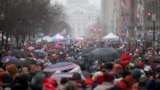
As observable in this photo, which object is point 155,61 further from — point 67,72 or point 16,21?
point 16,21

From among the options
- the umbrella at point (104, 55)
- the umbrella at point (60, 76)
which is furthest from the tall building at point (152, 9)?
the umbrella at point (60, 76)

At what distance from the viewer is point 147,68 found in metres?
18.6

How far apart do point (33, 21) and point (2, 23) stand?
22040 millimetres

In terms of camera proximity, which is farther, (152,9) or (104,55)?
(152,9)

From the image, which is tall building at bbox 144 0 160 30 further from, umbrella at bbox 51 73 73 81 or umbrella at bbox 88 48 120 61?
umbrella at bbox 51 73 73 81

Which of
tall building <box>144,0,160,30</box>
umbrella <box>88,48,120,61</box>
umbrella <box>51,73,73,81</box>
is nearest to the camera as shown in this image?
umbrella <box>51,73,73,81</box>

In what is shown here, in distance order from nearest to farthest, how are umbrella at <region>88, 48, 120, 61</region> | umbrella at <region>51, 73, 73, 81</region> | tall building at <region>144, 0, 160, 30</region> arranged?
umbrella at <region>51, 73, 73, 81</region> < umbrella at <region>88, 48, 120, 61</region> < tall building at <region>144, 0, 160, 30</region>

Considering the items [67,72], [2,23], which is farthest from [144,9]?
[67,72]

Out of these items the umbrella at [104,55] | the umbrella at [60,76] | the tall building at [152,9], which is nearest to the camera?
the umbrella at [60,76]

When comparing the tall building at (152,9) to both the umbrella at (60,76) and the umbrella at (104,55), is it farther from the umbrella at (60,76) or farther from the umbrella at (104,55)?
the umbrella at (60,76)

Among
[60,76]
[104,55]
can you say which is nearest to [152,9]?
[104,55]

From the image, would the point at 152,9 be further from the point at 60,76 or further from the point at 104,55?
the point at 60,76

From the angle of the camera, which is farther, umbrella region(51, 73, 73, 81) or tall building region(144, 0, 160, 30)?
tall building region(144, 0, 160, 30)

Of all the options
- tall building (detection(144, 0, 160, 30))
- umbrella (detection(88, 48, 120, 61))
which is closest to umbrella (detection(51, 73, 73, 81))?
umbrella (detection(88, 48, 120, 61))
